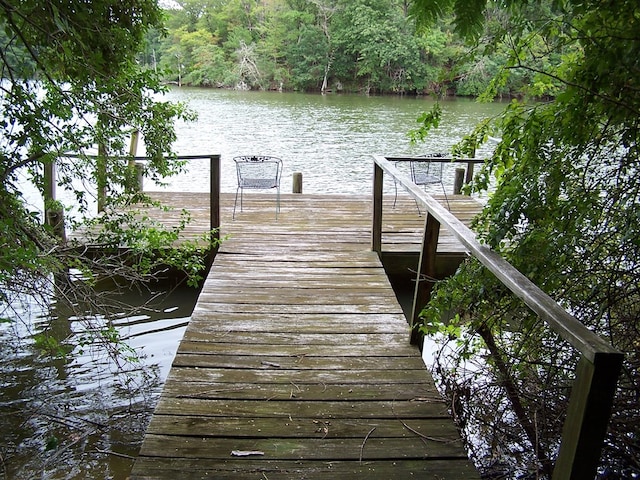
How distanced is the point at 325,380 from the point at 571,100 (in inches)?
66.9

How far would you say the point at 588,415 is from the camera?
1.33 meters

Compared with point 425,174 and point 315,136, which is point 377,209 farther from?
point 315,136

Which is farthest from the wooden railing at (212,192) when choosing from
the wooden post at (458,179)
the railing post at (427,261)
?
the wooden post at (458,179)

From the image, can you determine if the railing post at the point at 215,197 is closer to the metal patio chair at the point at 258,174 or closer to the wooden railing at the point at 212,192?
the wooden railing at the point at 212,192

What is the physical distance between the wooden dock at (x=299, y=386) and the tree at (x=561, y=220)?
1.16 ft

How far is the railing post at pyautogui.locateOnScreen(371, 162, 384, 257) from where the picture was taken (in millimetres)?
4891

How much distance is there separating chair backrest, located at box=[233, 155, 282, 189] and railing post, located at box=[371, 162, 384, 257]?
69.3 inches

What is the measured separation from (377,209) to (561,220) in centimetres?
285

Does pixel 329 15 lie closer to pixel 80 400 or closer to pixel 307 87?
pixel 307 87

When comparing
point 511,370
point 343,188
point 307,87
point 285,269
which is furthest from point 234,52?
→ point 511,370

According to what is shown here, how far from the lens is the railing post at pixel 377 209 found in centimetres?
489

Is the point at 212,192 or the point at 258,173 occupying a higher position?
the point at 212,192

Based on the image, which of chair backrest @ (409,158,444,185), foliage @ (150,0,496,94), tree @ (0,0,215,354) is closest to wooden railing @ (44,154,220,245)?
tree @ (0,0,215,354)

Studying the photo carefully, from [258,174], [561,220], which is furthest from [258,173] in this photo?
[561,220]
